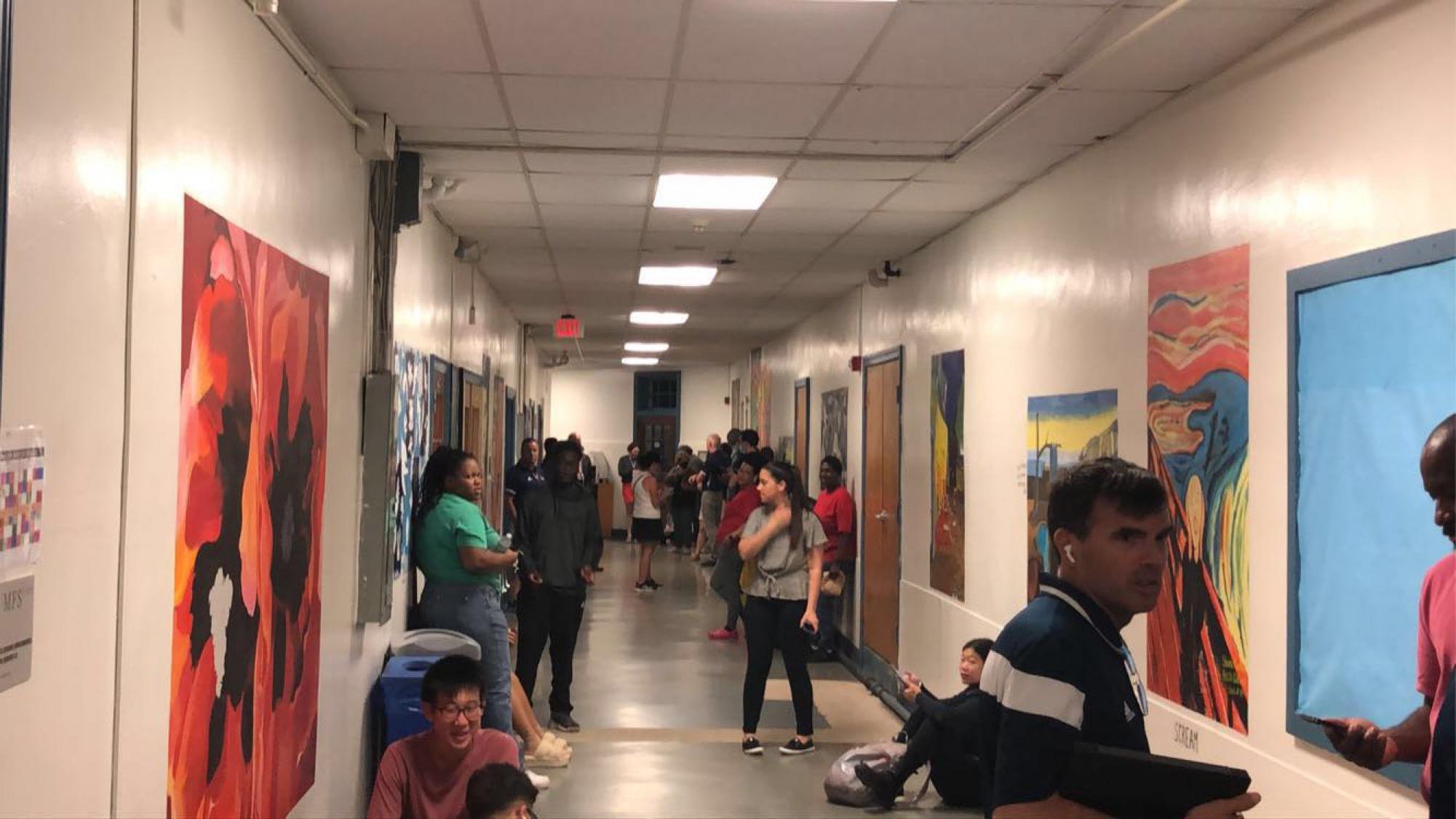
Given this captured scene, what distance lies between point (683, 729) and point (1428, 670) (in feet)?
16.8

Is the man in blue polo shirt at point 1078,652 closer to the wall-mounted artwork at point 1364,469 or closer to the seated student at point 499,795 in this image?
the wall-mounted artwork at point 1364,469

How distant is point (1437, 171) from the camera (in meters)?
2.95

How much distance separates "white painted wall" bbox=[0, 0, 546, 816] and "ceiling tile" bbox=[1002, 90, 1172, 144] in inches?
103

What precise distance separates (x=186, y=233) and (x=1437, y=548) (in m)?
2.93

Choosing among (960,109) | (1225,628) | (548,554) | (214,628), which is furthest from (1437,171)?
(548,554)

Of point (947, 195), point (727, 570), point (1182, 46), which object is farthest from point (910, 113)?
point (727, 570)

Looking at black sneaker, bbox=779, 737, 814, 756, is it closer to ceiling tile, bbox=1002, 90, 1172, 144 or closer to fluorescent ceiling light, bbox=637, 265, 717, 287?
ceiling tile, bbox=1002, 90, 1172, 144

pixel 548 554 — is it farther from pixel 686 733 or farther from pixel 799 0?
pixel 799 0

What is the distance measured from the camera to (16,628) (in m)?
1.93

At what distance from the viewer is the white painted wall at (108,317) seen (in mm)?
1988

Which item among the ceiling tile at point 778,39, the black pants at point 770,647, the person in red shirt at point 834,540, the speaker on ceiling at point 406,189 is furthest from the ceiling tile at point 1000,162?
the person in red shirt at point 834,540

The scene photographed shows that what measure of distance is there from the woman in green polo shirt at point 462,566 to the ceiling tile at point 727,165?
1653mm

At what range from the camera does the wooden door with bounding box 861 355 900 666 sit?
8375 millimetres

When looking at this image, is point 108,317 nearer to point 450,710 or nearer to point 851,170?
point 450,710
